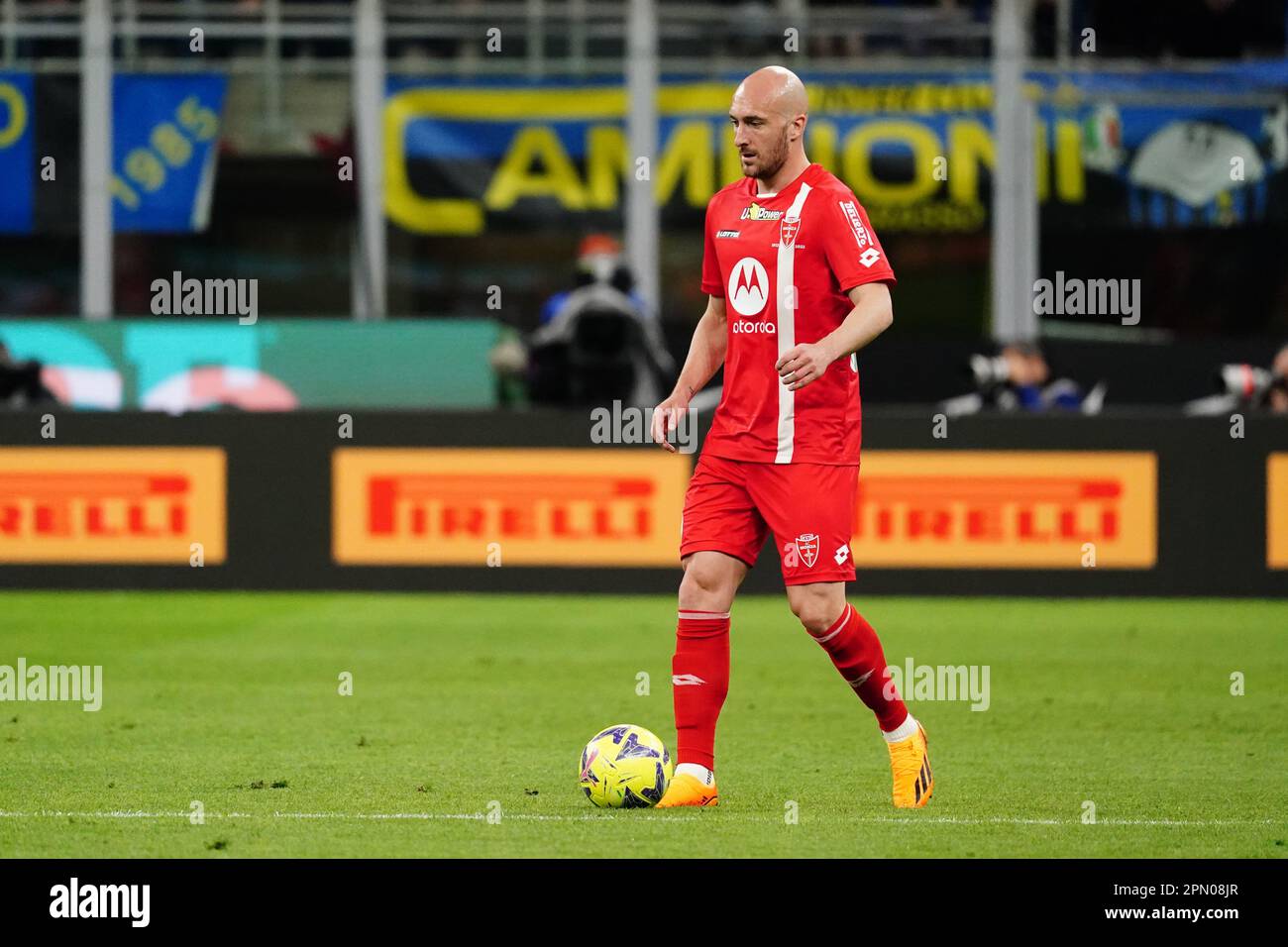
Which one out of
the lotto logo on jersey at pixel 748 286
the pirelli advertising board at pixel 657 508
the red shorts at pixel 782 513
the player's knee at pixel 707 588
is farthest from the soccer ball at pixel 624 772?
the pirelli advertising board at pixel 657 508

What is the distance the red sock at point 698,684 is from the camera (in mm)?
7258

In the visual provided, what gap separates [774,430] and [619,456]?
25.5ft

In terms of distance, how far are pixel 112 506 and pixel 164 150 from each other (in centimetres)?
549

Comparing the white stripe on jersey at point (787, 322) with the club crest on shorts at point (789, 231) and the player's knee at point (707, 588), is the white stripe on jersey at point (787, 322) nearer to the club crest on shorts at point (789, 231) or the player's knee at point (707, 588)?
the club crest on shorts at point (789, 231)

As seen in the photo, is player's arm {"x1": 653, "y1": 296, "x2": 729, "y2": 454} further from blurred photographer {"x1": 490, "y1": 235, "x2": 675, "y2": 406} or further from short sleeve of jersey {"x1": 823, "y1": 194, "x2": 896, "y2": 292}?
blurred photographer {"x1": 490, "y1": 235, "x2": 675, "y2": 406}

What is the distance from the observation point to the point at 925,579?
48.8 feet

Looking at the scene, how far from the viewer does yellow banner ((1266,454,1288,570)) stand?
1457 cm

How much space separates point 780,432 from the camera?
23.5 ft

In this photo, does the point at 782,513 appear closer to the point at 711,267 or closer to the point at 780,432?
Answer: the point at 780,432

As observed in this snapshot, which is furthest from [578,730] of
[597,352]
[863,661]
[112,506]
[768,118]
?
[597,352]

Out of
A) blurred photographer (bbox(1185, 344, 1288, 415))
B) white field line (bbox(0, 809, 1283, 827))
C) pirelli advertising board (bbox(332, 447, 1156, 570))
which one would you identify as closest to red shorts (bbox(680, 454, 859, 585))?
white field line (bbox(0, 809, 1283, 827))

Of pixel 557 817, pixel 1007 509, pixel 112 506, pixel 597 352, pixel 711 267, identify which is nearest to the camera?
pixel 557 817

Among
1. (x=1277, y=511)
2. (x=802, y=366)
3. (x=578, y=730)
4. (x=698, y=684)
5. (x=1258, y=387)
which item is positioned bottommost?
(x=578, y=730)
